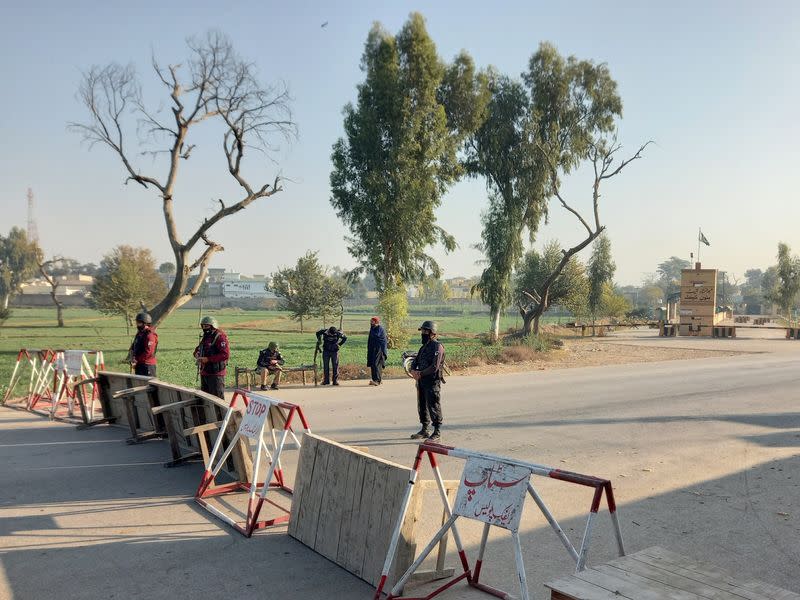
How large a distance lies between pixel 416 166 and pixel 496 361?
12.3 m

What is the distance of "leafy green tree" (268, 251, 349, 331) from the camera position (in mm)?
47656

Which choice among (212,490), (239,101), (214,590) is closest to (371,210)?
(239,101)

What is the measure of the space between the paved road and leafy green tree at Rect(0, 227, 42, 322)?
98.6 meters

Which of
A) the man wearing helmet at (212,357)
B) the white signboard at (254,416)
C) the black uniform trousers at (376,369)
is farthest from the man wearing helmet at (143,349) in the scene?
the black uniform trousers at (376,369)

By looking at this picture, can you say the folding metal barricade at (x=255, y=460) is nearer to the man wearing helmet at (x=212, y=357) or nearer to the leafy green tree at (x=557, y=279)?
the man wearing helmet at (x=212, y=357)

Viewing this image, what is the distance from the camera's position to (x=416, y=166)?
33.2m

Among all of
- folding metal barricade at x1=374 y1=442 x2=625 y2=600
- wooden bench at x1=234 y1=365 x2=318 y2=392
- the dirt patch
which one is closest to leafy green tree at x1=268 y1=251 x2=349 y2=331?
the dirt patch

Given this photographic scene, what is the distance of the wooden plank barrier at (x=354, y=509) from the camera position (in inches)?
200

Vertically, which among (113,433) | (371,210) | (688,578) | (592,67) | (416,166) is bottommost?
(113,433)

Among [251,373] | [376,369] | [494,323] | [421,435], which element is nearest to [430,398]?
[421,435]

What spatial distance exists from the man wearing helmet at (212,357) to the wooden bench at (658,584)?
779cm

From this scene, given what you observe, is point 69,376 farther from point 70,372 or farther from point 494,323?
point 494,323

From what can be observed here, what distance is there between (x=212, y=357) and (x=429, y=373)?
141 inches

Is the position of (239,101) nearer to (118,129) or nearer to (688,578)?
(118,129)
